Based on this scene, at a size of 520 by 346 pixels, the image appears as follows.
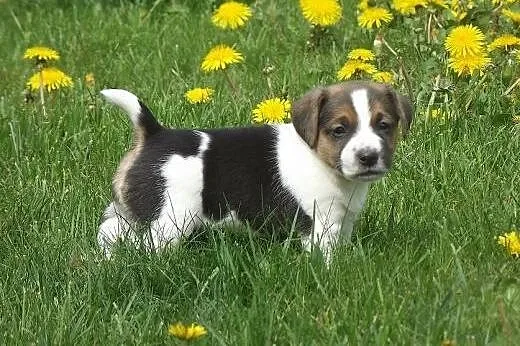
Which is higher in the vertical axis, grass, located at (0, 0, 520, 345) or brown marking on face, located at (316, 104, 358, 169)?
brown marking on face, located at (316, 104, 358, 169)

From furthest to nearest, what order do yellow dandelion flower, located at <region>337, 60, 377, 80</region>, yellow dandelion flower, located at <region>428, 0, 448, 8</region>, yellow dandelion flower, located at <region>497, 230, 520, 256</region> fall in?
yellow dandelion flower, located at <region>428, 0, 448, 8</region>
yellow dandelion flower, located at <region>337, 60, 377, 80</region>
yellow dandelion flower, located at <region>497, 230, 520, 256</region>

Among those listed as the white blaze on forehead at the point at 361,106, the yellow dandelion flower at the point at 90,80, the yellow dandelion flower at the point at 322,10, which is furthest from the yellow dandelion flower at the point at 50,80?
the white blaze on forehead at the point at 361,106

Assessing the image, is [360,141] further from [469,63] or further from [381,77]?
[381,77]

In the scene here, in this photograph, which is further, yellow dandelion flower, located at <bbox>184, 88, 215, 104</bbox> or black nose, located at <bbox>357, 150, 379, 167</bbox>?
yellow dandelion flower, located at <bbox>184, 88, 215, 104</bbox>

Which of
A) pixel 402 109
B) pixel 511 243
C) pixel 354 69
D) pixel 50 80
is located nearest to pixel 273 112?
pixel 354 69

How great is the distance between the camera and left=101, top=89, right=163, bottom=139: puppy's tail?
4.84 m

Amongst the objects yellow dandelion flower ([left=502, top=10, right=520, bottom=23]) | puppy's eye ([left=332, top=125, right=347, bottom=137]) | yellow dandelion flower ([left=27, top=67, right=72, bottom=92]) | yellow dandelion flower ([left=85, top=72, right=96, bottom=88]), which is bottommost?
yellow dandelion flower ([left=85, top=72, right=96, bottom=88])

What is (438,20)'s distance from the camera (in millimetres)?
6586

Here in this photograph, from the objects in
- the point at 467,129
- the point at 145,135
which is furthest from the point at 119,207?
the point at 467,129

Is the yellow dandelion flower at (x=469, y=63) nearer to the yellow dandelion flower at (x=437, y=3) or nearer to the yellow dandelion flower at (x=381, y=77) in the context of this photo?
the yellow dandelion flower at (x=381, y=77)

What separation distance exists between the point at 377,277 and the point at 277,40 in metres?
3.97

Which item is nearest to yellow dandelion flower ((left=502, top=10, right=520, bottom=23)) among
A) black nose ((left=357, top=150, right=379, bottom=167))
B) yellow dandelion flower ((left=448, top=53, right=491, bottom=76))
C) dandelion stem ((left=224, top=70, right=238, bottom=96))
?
yellow dandelion flower ((left=448, top=53, right=491, bottom=76))

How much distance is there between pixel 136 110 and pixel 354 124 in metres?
0.96

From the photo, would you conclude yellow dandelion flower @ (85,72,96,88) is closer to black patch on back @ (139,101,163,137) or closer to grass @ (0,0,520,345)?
grass @ (0,0,520,345)
